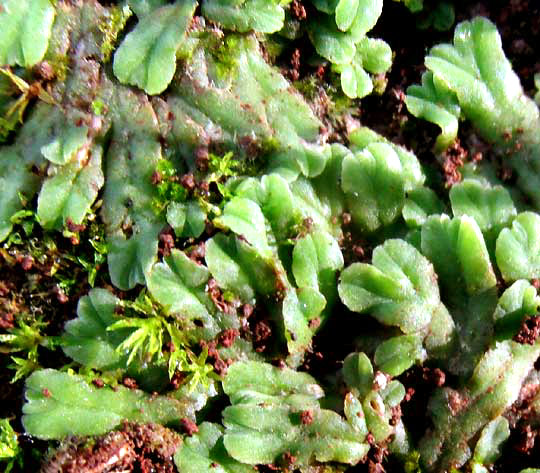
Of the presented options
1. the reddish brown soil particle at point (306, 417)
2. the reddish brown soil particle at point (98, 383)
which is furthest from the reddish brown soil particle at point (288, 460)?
the reddish brown soil particle at point (98, 383)

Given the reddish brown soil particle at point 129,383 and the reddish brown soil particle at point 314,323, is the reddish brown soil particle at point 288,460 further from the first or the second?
the reddish brown soil particle at point 129,383

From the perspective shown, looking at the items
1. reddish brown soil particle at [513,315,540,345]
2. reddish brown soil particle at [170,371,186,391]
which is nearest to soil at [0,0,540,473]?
reddish brown soil particle at [513,315,540,345]

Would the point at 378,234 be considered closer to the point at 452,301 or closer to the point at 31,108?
the point at 452,301

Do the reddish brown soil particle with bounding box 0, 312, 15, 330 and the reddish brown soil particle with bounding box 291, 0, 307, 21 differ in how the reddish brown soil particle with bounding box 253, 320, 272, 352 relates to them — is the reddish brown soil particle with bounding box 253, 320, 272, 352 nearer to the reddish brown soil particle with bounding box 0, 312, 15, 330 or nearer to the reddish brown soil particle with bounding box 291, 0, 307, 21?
the reddish brown soil particle with bounding box 0, 312, 15, 330

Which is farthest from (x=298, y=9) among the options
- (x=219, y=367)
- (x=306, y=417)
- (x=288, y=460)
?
(x=288, y=460)

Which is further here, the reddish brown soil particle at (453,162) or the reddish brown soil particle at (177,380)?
the reddish brown soil particle at (453,162)

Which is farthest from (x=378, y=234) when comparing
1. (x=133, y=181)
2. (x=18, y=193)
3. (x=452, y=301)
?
(x=18, y=193)
